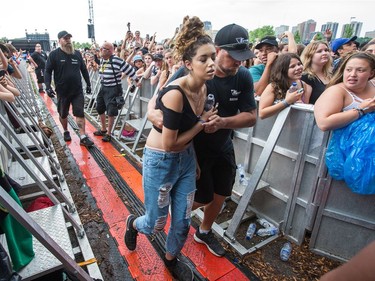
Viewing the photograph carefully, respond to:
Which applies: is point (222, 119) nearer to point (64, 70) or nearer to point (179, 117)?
point (179, 117)

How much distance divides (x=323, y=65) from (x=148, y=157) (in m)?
2.82

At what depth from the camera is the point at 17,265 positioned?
167 cm

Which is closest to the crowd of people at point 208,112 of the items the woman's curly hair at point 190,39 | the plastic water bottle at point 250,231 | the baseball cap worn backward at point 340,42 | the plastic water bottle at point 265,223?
the woman's curly hair at point 190,39

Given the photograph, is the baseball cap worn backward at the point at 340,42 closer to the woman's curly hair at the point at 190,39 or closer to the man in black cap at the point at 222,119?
the man in black cap at the point at 222,119

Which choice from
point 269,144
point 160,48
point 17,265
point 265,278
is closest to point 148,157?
point 17,265

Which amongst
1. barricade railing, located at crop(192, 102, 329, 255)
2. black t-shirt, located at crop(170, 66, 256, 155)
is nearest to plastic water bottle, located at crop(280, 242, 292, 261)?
barricade railing, located at crop(192, 102, 329, 255)

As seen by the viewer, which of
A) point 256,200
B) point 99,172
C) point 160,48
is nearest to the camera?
point 256,200

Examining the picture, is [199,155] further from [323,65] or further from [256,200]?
[323,65]

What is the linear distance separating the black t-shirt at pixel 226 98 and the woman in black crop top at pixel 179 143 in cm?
18

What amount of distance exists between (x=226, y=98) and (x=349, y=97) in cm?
117

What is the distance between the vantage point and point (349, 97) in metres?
2.24

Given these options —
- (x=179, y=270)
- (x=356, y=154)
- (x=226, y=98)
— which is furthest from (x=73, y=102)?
(x=356, y=154)

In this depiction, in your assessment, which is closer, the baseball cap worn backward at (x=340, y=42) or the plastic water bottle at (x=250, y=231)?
the plastic water bottle at (x=250, y=231)

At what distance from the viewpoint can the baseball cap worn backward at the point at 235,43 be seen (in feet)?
6.15
